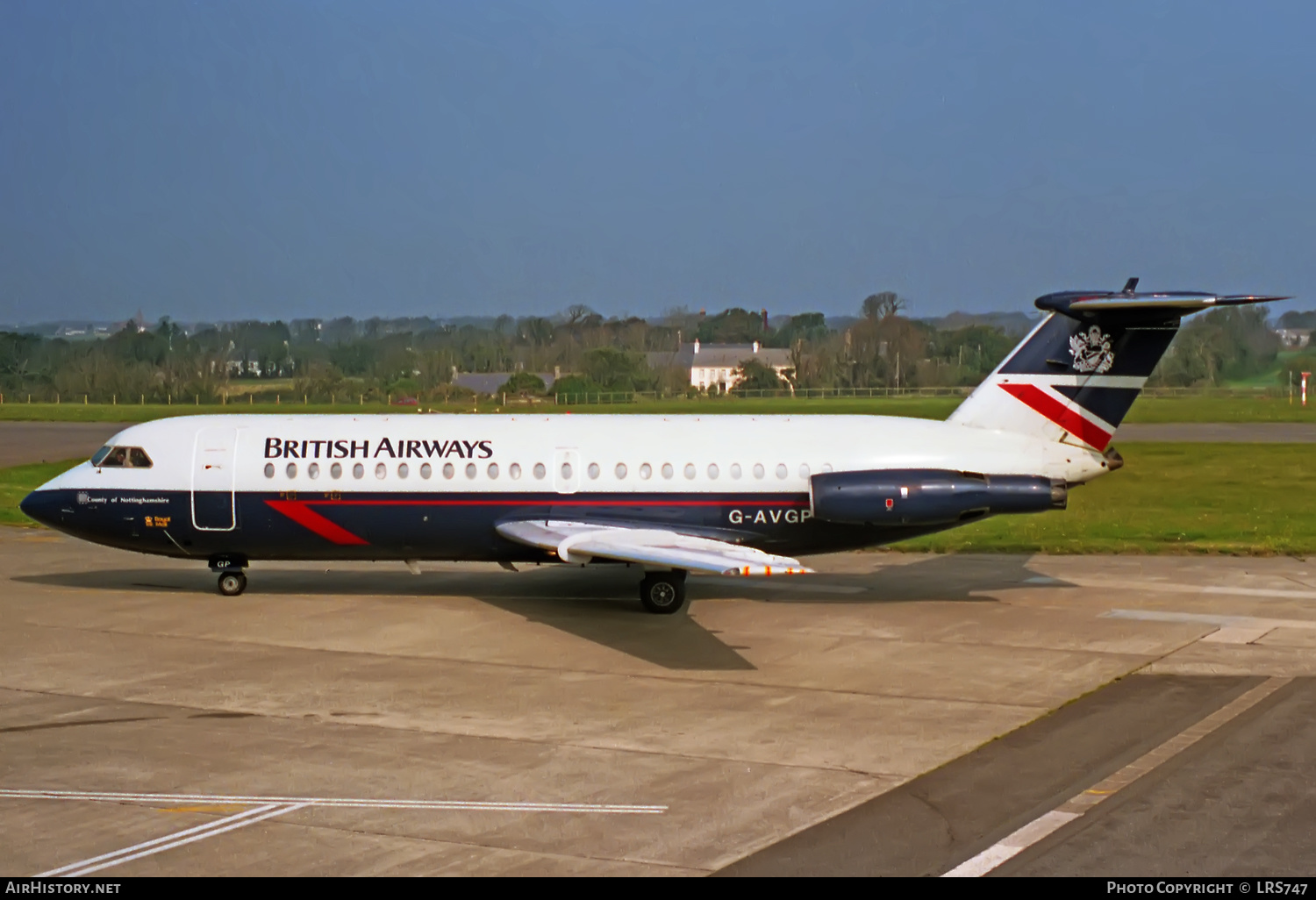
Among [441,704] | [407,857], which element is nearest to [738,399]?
[441,704]

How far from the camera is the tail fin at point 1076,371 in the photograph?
877 inches

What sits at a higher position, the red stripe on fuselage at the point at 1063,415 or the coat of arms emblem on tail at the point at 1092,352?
the coat of arms emblem on tail at the point at 1092,352

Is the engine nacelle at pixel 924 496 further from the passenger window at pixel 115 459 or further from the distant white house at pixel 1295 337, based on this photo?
the distant white house at pixel 1295 337

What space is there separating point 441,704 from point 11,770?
4.66 m

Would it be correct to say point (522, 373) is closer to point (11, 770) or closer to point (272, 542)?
point (272, 542)

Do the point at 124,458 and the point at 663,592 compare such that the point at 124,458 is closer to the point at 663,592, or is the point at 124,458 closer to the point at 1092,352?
the point at 663,592

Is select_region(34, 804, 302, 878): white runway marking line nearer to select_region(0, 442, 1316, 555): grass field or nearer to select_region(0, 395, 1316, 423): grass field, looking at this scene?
select_region(0, 442, 1316, 555): grass field

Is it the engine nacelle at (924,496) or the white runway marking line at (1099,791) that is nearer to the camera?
the white runway marking line at (1099,791)

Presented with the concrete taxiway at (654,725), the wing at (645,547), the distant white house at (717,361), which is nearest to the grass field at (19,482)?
the concrete taxiway at (654,725)

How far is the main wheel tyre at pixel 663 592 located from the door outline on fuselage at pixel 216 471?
22.4 feet

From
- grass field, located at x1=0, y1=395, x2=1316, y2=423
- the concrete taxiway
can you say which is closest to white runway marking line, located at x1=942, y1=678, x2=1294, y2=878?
the concrete taxiway

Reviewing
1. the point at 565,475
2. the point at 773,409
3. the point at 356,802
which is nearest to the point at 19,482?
the point at 565,475

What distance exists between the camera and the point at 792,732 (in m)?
14.9

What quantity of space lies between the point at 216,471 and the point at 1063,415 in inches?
544
